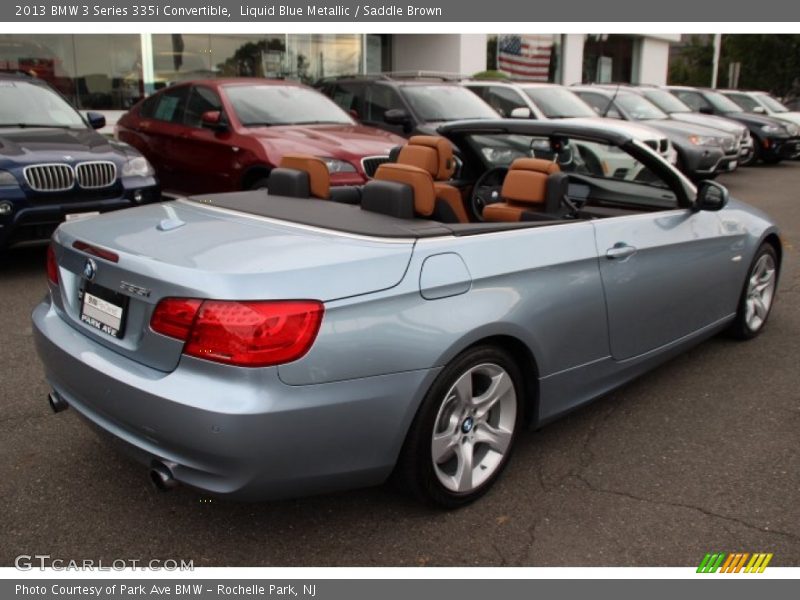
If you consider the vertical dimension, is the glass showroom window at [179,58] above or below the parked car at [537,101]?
above

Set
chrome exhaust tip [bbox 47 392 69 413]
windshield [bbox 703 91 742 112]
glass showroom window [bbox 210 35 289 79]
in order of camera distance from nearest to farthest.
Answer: chrome exhaust tip [bbox 47 392 69 413], glass showroom window [bbox 210 35 289 79], windshield [bbox 703 91 742 112]

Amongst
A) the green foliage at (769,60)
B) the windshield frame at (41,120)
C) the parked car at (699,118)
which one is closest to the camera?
the windshield frame at (41,120)

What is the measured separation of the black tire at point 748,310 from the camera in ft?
15.9

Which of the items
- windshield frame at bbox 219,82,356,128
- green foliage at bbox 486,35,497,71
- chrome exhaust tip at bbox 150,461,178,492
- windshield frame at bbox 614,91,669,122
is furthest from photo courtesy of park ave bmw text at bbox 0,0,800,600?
green foliage at bbox 486,35,497,71

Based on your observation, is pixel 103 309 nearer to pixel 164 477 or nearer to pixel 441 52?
pixel 164 477

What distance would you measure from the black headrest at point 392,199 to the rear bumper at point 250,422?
0.80m

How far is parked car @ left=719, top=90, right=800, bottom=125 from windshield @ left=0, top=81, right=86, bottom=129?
16098mm

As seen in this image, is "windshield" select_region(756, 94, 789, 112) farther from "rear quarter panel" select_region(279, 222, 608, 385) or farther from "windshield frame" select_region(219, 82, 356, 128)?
"rear quarter panel" select_region(279, 222, 608, 385)

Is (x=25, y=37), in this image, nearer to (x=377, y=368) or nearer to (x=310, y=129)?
(x=310, y=129)

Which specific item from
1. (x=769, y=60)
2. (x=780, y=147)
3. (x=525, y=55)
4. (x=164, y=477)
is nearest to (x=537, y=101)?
(x=780, y=147)

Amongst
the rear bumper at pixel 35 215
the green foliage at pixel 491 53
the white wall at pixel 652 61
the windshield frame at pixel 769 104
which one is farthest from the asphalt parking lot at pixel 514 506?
the white wall at pixel 652 61

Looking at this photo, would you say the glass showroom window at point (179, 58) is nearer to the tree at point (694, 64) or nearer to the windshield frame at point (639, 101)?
the windshield frame at point (639, 101)

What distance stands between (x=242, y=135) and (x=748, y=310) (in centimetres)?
494

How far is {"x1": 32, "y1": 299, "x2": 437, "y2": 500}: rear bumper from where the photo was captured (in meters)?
2.42
